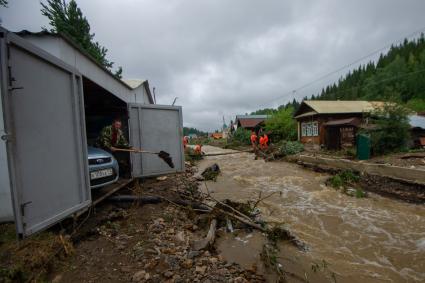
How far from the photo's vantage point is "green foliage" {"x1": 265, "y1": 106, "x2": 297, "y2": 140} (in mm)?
27587

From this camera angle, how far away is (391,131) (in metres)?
12.5

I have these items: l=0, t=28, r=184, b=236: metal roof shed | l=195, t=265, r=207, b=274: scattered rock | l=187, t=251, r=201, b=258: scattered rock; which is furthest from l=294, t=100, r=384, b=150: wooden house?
l=0, t=28, r=184, b=236: metal roof shed

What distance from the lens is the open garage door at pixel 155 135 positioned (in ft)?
20.6

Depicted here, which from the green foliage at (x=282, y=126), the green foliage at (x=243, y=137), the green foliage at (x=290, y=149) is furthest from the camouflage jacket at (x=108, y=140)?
the green foliage at (x=243, y=137)

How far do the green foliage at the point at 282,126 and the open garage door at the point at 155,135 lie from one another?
22264mm

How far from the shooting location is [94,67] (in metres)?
6.17

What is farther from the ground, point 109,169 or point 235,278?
point 109,169

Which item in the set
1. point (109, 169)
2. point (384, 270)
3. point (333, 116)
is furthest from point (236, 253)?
point (333, 116)

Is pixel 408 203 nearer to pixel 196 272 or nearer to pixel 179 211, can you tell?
pixel 179 211

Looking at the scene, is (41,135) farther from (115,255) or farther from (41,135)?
(115,255)

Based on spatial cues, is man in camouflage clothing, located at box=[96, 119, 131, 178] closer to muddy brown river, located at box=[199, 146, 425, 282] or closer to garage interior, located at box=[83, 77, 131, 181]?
garage interior, located at box=[83, 77, 131, 181]

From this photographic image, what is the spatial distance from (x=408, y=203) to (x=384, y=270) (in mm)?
4614

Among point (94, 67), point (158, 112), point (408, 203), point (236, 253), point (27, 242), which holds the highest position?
point (94, 67)

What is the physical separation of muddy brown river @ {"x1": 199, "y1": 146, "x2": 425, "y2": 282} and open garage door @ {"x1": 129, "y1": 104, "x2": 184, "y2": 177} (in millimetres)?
2239
